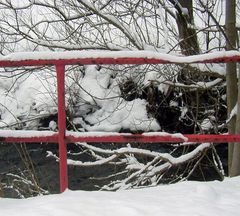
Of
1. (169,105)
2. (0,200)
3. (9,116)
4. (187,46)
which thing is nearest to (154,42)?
(187,46)

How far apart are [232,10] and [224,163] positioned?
11.5 ft

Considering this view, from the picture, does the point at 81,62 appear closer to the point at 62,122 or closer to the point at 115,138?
the point at 62,122

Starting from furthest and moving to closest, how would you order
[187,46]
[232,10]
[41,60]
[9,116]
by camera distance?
1. [9,116]
2. [187,46]
3. [232,10]
4. [41,60]

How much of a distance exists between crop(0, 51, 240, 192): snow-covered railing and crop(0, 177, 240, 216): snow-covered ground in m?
0.33

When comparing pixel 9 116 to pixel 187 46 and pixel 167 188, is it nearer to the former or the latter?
pixel 187 46

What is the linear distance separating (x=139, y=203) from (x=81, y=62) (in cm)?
88

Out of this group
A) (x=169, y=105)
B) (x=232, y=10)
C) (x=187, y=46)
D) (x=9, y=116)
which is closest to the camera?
(x=232, y=10)

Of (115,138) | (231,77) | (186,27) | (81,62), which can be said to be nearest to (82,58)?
(81,62)

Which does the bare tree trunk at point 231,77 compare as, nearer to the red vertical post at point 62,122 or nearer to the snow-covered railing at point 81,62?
the snow-covered railing at point 81,62

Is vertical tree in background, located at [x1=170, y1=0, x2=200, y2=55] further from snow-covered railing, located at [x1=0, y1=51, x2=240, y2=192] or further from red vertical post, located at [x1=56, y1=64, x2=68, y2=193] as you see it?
red vertical post, located at [x1=56, y1=64, x2=68, y2=193]

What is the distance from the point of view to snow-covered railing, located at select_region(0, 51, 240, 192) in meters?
2.72

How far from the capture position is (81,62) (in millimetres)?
2750

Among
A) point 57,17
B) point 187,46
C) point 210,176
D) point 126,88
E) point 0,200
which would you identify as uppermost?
point 57,17

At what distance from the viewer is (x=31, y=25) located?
7676mm
